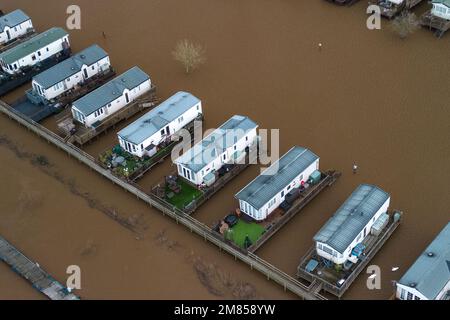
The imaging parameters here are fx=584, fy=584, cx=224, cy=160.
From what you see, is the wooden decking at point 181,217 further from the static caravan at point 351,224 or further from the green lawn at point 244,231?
the static caravan at point 351,224

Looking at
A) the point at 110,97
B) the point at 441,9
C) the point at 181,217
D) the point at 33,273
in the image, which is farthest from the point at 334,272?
the point at 441,9

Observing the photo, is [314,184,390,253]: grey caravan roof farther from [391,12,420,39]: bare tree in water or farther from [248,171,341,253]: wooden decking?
[391,12,420,39]: bare tree in water

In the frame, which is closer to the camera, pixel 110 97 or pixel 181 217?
pixel 181 217

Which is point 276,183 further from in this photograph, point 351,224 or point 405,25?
point 405,25

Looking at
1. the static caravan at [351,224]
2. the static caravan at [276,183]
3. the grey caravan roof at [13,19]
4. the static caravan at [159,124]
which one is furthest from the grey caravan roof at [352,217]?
the grey caravan roof at [13,19]

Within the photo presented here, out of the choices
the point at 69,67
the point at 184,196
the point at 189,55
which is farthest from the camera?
the point at 189,55

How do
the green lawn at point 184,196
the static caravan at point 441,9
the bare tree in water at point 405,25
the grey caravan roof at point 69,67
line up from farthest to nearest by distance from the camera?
the bare tree in water at point 405,25
the static caravan at point 441,9
the grey caravan roof at point 69,67
the green lawn at point 184,196
